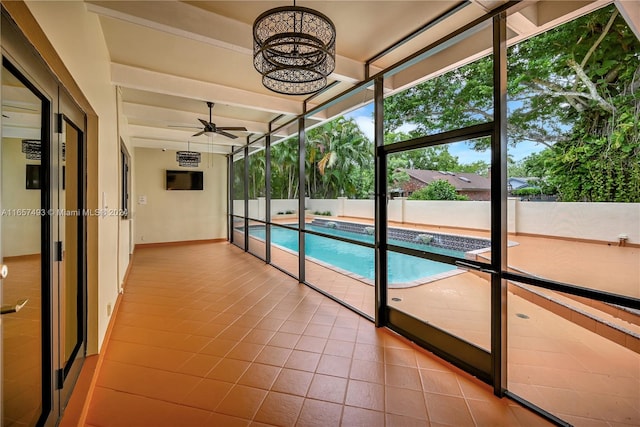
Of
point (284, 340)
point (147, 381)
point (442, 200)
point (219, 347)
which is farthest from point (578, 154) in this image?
point (147, 381)

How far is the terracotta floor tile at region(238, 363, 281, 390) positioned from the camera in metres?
2.08

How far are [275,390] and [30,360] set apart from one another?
53.1 inches

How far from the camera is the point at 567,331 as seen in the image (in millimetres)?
2002

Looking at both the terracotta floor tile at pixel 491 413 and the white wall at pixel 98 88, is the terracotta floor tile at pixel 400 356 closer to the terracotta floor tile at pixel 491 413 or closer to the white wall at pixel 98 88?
the terracotta floor tile at pixel 491 413

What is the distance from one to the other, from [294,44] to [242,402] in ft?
7.46

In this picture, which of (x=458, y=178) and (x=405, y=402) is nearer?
(x=405, y=402)

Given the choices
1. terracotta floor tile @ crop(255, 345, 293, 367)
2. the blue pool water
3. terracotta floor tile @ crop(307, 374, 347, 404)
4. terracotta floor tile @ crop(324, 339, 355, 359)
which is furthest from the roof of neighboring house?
terracotta floor tile @ crop(255, 345, 293, 367)

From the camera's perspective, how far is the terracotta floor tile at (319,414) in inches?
67.9

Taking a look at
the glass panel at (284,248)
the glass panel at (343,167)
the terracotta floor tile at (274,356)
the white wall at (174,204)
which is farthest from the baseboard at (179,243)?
the terracotta floor tile at (274,356)

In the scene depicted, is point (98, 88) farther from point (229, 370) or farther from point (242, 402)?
point (242, 402)

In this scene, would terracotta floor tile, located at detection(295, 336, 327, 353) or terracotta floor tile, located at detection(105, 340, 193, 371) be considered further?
terracotta floor tile, located at detection(295, 336, 327, 353)

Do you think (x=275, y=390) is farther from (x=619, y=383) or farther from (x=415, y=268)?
(x=619, y=383)

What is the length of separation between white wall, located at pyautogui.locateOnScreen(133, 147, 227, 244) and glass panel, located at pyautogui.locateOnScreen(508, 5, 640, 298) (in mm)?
8078

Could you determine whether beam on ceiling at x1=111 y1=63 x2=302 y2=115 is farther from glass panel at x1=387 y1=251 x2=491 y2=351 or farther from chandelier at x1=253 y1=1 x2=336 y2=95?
glass panel at x1=387 y1=251 x2=491 y2=351
